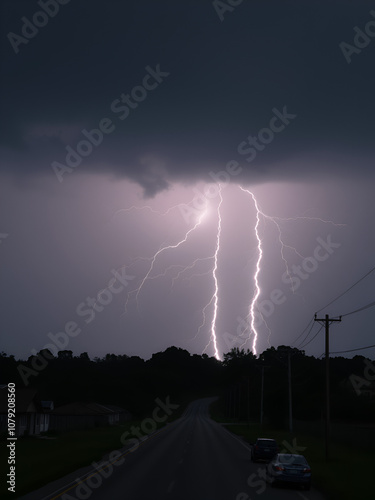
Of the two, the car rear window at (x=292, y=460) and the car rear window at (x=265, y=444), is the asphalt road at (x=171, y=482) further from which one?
the car rear window at (x=265, y=444)

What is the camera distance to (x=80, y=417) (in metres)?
89.1

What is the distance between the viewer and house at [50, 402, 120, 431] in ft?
257

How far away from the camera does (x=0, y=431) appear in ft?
190

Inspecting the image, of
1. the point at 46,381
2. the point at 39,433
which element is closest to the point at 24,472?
the point at 39,433

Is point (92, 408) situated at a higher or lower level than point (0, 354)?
lower

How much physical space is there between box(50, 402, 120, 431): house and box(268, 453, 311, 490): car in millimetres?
56565

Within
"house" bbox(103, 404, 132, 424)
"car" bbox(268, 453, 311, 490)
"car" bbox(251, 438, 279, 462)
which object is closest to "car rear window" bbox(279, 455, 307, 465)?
"car" bbox(268, 453, 311, 490)

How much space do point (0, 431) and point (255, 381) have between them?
345 ft

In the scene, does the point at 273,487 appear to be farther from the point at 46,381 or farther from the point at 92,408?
the point at 46,381

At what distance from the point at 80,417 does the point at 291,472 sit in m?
69.7

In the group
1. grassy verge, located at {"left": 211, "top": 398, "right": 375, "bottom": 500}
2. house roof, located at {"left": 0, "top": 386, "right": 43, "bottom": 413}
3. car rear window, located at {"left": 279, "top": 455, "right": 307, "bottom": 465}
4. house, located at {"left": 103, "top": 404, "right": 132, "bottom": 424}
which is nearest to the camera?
grassy verge, located at {"left": 211, "top": 398, "right": 375, "bottom": 500}

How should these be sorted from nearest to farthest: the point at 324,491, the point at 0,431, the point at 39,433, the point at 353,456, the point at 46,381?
the point at 324,491, the point at 353,456, the point at 0,431, the point at 39,433, the point at 46,381

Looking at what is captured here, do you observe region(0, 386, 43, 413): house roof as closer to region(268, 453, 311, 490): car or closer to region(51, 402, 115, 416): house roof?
region(51, 402, 115, 416): house roof

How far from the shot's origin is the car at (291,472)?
78.0 feet
